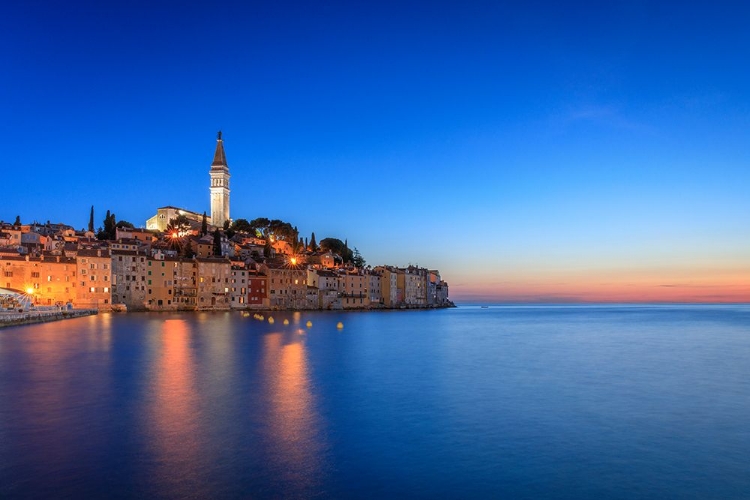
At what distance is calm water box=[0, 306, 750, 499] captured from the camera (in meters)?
8.76

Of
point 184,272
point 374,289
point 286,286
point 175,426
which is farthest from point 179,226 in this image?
point 175,426

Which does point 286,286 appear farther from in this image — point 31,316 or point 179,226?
point 31,316

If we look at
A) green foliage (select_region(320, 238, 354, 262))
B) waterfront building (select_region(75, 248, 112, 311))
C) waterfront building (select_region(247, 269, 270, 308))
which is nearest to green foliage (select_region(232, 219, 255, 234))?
green foliage (select_region(320, 238, 354, 262))

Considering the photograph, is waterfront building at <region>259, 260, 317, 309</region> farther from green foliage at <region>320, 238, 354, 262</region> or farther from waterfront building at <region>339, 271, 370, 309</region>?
green foliage at <region>320, 238, 354, 262</region>

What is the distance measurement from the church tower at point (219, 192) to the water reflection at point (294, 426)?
4369 inches

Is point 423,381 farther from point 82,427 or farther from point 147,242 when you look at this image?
point 147,242

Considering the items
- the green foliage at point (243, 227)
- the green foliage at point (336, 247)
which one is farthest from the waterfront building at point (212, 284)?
the green foliage at point (336, 247)

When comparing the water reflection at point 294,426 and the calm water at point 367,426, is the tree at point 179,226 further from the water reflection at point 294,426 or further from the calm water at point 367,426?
the water reflection at point 294,426

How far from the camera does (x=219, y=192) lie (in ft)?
424

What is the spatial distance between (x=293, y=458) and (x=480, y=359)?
17945mm

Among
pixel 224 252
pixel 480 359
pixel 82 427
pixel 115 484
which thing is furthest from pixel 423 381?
pixel 224 252

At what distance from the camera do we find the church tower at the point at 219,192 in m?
129

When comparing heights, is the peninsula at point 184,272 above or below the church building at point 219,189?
below

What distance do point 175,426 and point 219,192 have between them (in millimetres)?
123327
